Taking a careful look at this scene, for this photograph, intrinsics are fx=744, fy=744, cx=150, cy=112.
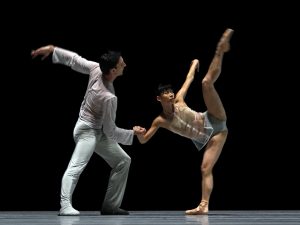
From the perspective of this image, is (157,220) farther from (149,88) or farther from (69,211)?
(149,88)

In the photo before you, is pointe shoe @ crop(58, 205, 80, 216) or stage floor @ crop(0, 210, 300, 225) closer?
stage floor @ crop(0, 210, 300, 225)

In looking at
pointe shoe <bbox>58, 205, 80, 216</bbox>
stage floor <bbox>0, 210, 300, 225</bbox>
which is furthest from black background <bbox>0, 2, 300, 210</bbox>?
stage floor <bbox>0, 210, 300, 225</bbox>

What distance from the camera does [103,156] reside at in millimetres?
4977

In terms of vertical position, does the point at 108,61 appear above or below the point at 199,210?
above

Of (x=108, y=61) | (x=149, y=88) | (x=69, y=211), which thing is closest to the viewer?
(x=69, y=211)

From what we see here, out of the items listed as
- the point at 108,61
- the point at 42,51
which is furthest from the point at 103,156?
the point at 42,51

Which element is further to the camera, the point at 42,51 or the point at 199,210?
the point at 199,210

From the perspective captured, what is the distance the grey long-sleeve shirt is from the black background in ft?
4.87

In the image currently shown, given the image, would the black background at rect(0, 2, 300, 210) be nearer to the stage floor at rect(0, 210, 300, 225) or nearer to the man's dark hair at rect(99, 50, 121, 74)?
the man's dark hair at rect(99, 50, 121, 74)

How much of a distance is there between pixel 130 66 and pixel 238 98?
98cm

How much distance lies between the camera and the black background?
6.36 metres

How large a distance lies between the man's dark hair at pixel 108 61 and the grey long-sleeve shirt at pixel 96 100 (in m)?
0.08

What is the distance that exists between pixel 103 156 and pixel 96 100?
0.40 m

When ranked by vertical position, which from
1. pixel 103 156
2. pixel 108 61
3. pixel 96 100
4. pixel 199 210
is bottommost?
pixel 199 210
